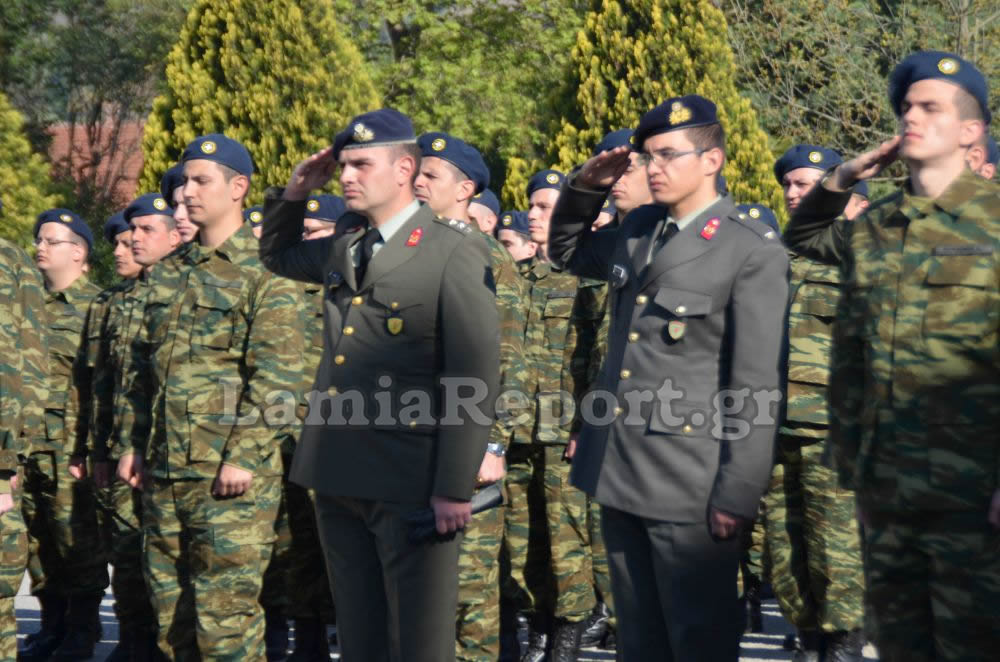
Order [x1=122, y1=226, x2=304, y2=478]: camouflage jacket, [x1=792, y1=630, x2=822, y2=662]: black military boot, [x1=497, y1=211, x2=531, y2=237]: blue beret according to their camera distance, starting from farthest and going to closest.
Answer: [x1=497, y1=211, x2=531, y2=237]: blue beret
[x1=792, y1=630, x2=822, y2=662]: black military boot
[x1=122, y1=226, x2=304, y2=478]: camouflage jacket

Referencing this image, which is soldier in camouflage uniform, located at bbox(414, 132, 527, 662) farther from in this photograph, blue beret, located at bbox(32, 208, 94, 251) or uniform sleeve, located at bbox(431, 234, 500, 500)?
blue beret, located at bbox(32, 208, 94, 251)

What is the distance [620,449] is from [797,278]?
2.82 meters

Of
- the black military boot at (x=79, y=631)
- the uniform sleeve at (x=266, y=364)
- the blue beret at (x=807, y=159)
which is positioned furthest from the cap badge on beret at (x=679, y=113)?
the black military boot at (x=79, y=631)

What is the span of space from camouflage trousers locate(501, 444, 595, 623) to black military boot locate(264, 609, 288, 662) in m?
1.24

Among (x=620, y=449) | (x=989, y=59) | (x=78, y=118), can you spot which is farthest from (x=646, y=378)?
(x=78, y=118)

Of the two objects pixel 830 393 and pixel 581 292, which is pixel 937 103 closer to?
pixel 830 393

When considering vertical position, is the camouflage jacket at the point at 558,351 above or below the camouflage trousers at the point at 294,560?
above

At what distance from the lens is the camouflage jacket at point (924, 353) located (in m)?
Answer: 3.97

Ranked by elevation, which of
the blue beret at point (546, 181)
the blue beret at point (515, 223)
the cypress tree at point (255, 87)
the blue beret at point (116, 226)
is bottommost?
the blue beret at point (116, 226)

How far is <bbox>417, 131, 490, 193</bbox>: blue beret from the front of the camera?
716 centimetres

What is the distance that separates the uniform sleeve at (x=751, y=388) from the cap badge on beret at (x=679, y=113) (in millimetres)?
540

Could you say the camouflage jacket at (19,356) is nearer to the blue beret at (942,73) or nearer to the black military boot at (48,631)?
the black military boot at (48,631)

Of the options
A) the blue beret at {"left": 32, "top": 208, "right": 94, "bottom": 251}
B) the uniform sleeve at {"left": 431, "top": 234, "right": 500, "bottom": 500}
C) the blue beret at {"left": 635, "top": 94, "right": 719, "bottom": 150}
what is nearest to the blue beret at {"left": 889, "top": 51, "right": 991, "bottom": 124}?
the blue beret at {"left": 635, "top": 94, "right": 719, "bottom": 150}

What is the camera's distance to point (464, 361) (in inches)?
182
